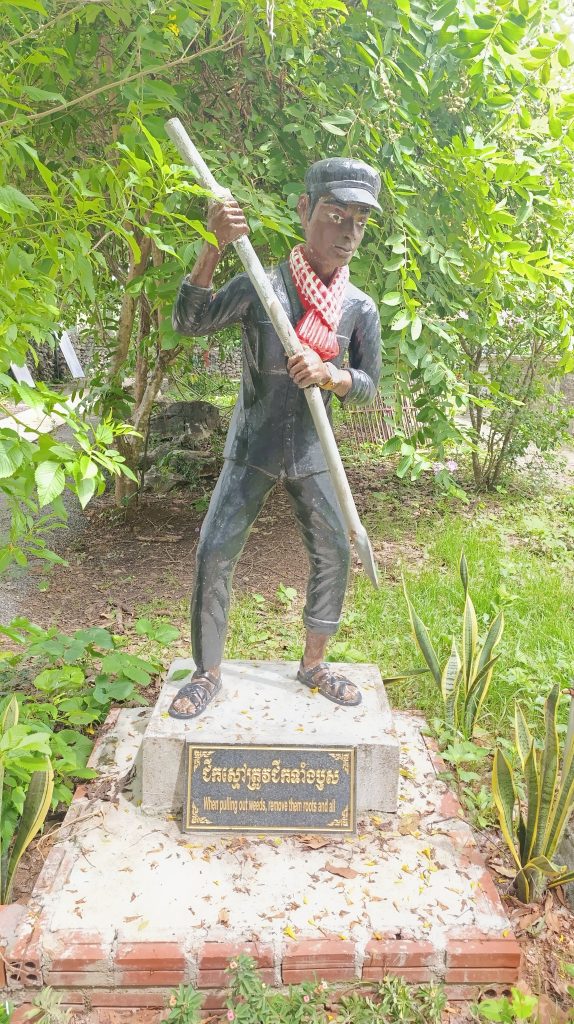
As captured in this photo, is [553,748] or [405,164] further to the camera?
[405,164]

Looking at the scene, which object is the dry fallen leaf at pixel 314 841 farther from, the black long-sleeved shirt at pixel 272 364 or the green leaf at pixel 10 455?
the green leaf at pixel 10 455

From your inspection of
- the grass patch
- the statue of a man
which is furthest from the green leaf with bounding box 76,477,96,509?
the grass patch

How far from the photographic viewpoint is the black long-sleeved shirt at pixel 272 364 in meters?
2.35

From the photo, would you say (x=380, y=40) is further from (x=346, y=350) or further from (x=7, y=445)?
(x=7, y=445)

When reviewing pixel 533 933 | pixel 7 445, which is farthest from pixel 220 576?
pixel 533 933

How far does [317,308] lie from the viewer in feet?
7.44

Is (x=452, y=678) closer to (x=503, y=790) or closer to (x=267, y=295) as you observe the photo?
(x=503, y=790)

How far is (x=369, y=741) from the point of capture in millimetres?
2471

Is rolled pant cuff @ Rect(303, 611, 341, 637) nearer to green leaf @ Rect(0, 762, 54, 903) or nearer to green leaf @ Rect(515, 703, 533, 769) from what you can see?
green leaf @ Rect(515, 703, 533, 769)

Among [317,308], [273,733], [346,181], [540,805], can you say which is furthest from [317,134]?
[540,805]

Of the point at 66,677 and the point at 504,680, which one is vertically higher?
the point at 66,677

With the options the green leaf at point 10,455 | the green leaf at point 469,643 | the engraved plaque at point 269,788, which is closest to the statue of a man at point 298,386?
the engraved plaque at point 269,788

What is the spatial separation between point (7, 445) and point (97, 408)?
141 inches

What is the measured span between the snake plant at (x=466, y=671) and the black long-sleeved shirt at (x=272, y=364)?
106 cm
